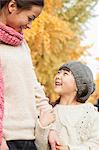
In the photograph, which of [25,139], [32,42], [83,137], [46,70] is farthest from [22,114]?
[46,70]

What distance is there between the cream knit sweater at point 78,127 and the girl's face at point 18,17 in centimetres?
78

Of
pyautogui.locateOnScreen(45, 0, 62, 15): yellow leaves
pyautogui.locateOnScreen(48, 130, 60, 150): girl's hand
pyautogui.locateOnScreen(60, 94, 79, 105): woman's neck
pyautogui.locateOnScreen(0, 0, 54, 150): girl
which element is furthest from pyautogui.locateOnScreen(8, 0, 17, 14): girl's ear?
pyautogui.locateOnScreen(45, 0, 62, 15): yellow leaves

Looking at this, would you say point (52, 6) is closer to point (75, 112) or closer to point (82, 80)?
point (82, 80)

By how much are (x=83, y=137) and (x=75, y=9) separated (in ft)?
47.4

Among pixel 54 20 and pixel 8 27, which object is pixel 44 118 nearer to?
pixel 8 27

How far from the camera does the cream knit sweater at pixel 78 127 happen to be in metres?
3.28

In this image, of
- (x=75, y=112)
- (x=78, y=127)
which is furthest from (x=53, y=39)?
(x=78, y=127)

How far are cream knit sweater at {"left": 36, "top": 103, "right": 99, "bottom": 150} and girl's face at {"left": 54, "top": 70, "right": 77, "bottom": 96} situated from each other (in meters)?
0.12

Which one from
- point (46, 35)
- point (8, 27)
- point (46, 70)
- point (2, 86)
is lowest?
point (46, 70)

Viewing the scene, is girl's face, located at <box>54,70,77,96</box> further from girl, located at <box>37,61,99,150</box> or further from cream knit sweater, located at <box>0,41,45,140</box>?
cream knit sweater, located at <box>0,41,45,140</box>

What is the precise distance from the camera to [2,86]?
8.66 ft

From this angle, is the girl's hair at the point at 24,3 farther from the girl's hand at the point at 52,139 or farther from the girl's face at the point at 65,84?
the girl's face at the point at 65,84

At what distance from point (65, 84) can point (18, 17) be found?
86 centimetres

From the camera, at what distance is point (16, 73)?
277 cm
